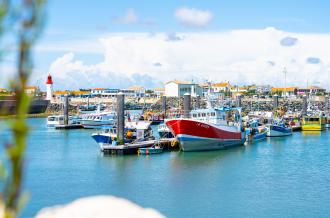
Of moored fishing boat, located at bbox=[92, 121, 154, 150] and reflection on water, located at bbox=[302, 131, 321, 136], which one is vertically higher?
moored fishing boat, located at bbox=[92, 121, 154, 150]

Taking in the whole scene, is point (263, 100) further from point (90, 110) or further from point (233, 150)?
point (233, 150)

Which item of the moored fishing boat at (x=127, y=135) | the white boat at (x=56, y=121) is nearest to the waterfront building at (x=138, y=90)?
the white boat at (x=56, y=121)

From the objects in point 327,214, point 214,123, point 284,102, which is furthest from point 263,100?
point 327,214

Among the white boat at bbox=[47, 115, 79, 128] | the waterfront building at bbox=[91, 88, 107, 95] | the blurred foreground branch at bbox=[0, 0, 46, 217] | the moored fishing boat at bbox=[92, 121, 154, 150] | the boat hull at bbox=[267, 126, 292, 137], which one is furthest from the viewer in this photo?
the waterfront building at bbox=[91, 88, 107, 95]

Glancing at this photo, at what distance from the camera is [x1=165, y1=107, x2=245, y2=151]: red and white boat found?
36.1 meters

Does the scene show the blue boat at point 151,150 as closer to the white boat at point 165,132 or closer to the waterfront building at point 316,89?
the white boat at point 165,132

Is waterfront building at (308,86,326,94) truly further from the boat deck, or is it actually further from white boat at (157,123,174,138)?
the boat deck

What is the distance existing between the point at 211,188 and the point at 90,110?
267ft

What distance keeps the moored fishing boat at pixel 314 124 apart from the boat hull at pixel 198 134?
22.6 meters

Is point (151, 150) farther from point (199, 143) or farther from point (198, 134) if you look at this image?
point (199, 143)

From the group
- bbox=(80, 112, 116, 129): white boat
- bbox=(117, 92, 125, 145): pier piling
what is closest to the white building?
bbox=(80, 112, 116, 129): white boat

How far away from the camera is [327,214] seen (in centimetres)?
1802

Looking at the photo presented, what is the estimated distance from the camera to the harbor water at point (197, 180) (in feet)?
62.7

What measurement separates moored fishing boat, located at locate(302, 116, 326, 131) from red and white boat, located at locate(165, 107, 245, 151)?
19706 mm
